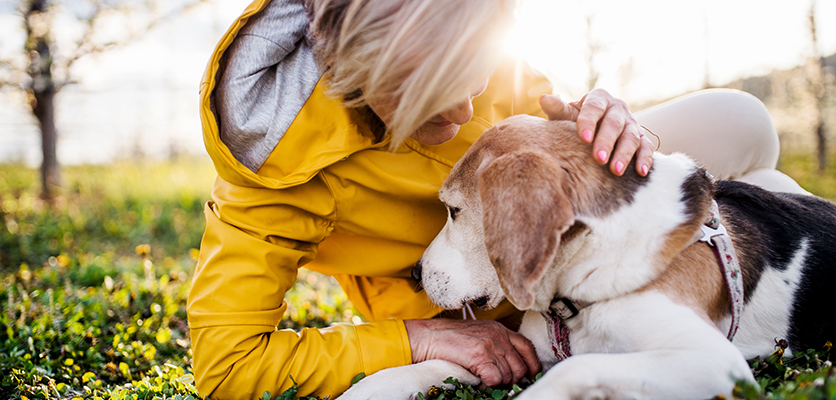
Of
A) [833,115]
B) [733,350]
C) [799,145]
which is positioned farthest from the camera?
[799,145]

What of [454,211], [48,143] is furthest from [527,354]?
[48,143]

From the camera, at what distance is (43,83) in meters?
7.64

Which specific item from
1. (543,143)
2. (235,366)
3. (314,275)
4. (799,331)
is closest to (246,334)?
(235,366)

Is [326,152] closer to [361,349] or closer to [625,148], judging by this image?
[361,349]

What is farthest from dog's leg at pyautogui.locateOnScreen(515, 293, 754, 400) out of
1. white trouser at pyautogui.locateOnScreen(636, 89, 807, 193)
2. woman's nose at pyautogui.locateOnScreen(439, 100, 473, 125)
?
white trouser at pyautogui.locateOnScreen(636, 89, 807, 193)

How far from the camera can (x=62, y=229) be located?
6344 mm

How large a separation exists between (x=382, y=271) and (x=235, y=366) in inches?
34.6

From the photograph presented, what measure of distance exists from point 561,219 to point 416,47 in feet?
2.72

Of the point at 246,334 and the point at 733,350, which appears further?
the point at 246,334

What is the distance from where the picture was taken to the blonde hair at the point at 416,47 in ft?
6.23

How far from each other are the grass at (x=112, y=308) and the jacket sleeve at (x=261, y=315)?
16cm

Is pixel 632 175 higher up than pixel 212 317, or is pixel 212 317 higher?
pixel 632 175

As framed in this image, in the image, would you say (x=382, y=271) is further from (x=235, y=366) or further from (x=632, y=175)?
(x=632, y=175)

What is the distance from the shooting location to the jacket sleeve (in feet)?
6.99
